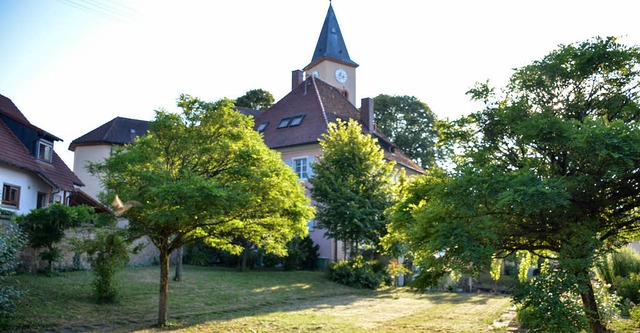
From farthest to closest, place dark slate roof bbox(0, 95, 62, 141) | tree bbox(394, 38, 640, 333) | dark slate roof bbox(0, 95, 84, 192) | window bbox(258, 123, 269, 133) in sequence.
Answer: window bbox(258, 123, 269, 133), dark slate roof bbox(0, 95, 62, 141), dark slate roof bbox(0, 95, 84, 192), tree bbox(394, 38, 640, 333)

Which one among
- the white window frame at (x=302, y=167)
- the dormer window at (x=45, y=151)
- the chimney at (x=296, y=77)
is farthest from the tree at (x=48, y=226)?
the chimney at (x=296, y=77)

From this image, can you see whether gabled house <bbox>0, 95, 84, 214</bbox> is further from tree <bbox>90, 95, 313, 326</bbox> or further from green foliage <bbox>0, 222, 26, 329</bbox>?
tree <bbox>90, 95, 313, 326</bbox>

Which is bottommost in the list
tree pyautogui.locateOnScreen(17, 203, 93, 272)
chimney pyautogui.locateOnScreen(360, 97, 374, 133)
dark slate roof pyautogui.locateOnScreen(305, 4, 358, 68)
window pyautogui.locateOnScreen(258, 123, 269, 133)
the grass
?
the grass

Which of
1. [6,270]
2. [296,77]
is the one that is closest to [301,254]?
[296,77]

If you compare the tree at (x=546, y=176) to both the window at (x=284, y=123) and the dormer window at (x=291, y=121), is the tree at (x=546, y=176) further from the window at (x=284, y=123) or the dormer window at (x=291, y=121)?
the window at (x=284, y=123)

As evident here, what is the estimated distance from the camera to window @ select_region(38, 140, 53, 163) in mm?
26000

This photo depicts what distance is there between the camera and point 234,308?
16.6 m

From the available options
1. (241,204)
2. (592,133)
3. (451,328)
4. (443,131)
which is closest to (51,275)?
(241,204)

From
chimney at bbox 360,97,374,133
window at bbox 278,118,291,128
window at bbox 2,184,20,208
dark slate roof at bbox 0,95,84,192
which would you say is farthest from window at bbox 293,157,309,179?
window at bbox 2,184,20,208

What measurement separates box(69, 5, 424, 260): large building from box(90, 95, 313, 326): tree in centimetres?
1710

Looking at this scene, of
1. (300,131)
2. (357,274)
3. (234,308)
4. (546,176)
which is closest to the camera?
(546,176)

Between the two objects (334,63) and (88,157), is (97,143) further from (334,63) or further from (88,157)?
(334,63)

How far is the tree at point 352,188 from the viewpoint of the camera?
1016 inches

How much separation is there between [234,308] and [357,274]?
1069 cm
